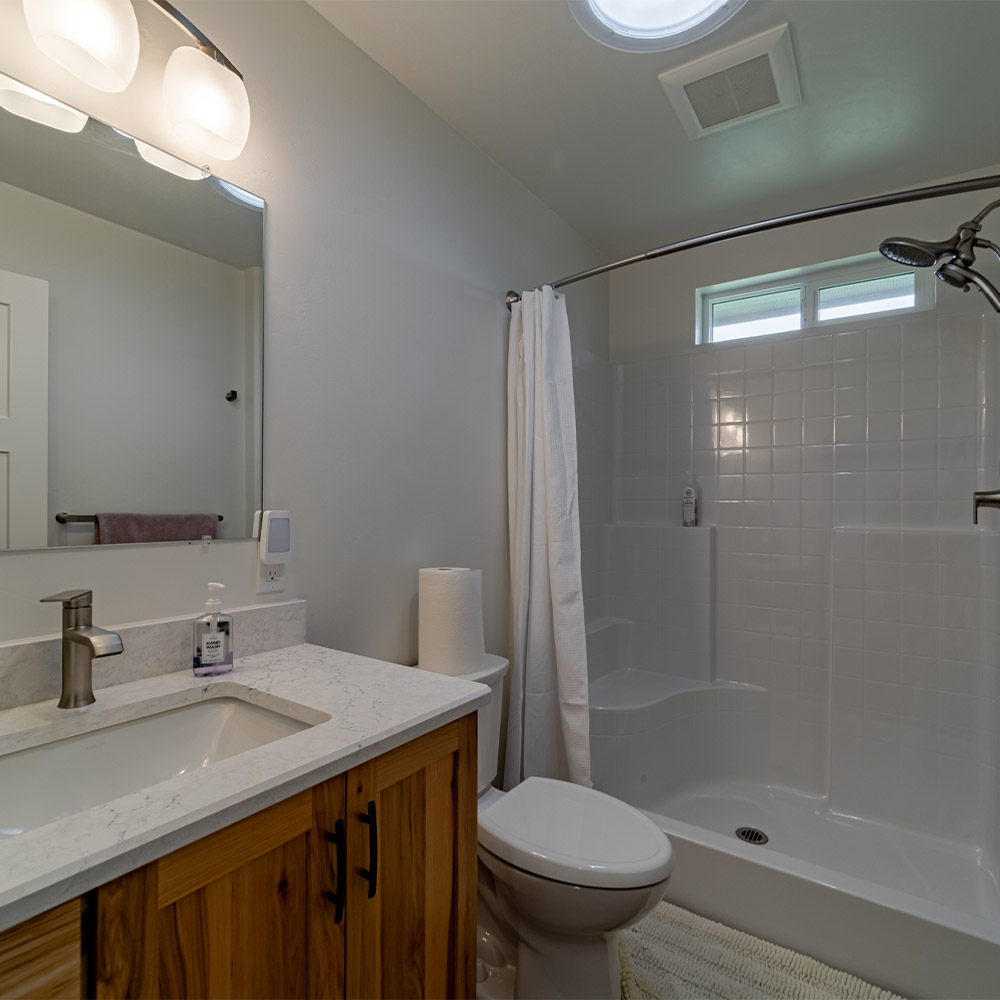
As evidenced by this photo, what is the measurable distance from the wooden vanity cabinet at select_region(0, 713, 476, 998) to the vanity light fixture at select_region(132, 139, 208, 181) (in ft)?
3.84

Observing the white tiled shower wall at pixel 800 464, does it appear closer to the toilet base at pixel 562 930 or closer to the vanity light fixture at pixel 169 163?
the toilet base at pixel 562 930

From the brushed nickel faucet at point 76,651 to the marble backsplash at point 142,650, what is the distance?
69mm

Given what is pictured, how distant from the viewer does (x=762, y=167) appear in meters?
2.07

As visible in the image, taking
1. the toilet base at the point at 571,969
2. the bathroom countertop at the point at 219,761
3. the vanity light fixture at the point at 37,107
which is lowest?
the toilet base at the point at 571,969

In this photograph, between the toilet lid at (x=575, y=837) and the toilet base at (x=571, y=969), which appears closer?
the toilet lid at (x=575, y=837)

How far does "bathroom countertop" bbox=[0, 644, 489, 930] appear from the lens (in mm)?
536

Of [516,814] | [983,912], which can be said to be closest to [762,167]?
[516,814]

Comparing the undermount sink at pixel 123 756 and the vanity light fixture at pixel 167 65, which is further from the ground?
the vanity light fixture at pixel 167 65

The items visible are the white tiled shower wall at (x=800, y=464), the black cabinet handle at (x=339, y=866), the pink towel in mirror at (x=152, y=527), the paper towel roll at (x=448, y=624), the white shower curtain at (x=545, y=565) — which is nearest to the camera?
the black cabinet handle at (x=339, y=866)

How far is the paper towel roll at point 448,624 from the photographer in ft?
4.96

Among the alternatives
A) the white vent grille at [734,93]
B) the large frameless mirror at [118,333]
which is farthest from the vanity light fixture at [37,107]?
the white vent grille at [734,93]

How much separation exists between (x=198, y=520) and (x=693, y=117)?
183cm

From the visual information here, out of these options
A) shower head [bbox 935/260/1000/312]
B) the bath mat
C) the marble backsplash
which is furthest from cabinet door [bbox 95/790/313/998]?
shower head [bbox 935/260/1000/312]

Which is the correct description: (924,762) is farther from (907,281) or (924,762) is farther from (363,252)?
(363,252)
